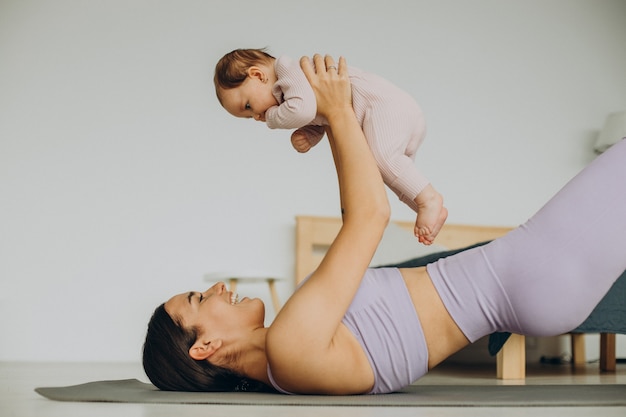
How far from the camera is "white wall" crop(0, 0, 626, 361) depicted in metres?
4.21

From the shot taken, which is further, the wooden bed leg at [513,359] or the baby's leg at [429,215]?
the wooden bed leg at [513,359]

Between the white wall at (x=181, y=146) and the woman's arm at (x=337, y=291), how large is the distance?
9.27 ft

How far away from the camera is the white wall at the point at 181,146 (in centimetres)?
421

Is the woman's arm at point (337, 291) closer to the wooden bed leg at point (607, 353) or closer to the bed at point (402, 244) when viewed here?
the bed at point (402, 244)

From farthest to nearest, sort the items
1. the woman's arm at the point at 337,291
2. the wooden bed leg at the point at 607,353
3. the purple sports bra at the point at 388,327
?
the wooden bed leg at the point at 607,353, the purple sports bra at the point at 388,327, the woman's arm at the point at 337,291

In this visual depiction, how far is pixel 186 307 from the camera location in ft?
5.50

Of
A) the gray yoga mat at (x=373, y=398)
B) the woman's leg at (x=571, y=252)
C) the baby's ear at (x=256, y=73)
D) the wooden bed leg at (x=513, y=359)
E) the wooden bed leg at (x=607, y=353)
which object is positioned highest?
the baby's ear at (x=256, y=73)

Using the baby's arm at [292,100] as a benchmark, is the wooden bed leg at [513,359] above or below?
below

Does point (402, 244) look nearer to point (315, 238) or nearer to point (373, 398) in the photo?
point (315, 238)

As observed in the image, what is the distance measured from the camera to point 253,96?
1.86 m

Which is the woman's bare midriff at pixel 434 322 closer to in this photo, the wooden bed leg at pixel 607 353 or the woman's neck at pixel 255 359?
the woman's neck at pixel 255 359

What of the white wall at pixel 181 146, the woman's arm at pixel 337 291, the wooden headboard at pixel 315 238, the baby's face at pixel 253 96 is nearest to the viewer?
the woman's arm at pixel 337 291

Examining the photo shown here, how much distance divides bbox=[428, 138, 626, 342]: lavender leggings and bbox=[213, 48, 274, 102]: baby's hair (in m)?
0.72

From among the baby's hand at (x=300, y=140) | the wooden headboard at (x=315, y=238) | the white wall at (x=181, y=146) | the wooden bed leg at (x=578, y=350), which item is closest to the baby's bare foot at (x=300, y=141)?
the baby's hand at (x=300, y=140)
